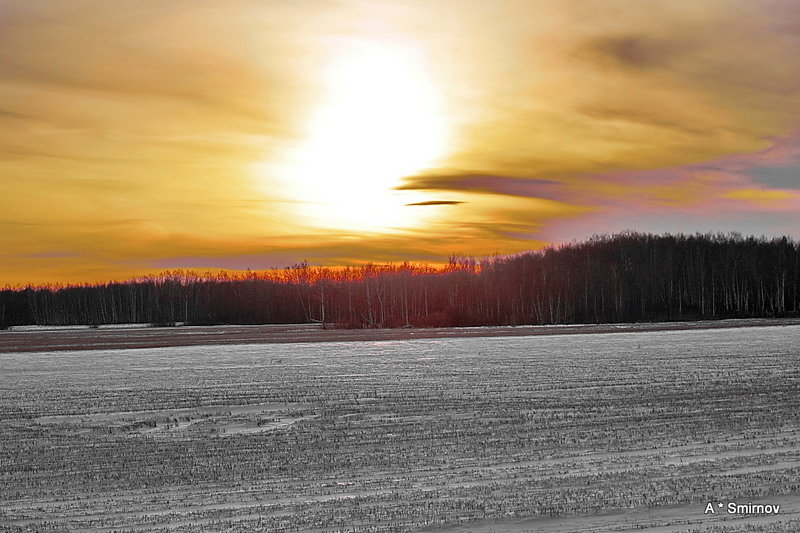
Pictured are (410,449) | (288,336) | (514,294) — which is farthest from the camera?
(514,294)

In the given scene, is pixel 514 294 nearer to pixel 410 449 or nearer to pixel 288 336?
pixel 288 336

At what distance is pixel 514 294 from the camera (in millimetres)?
135750

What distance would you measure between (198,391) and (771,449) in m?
18.4

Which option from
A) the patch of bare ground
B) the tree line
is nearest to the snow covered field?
the patch of bare ground

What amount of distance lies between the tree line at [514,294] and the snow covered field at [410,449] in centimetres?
7157

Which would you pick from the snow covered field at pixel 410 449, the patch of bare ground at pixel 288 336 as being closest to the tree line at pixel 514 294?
the patch of bare ground at pixel 288 336

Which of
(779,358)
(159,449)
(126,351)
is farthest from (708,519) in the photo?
(126,351)

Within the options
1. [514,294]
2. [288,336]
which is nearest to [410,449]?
[288,336]

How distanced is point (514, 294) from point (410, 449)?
122 metres

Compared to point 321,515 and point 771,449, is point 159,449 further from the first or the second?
point 771,449

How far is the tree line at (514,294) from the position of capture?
122750 mm

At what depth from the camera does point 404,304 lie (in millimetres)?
142625

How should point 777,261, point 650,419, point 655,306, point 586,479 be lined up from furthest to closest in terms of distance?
point 777,261 → point 655,306 → point 650,419 → point 586,479

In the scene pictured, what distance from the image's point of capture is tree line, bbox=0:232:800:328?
12275cm
